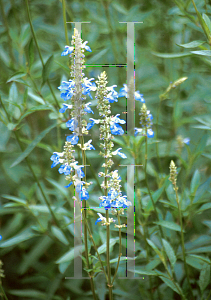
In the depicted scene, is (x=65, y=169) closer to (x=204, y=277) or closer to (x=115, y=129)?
(x=115, y=129)

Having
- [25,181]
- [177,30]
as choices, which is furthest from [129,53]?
[25,181]

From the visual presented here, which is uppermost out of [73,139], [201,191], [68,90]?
[68,90]

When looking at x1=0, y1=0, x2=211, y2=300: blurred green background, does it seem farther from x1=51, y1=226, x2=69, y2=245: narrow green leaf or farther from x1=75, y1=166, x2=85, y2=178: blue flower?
x1=75, y1=166, x2=85, y2=178: blue flower

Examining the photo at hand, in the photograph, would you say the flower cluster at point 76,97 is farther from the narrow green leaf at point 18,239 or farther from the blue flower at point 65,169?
the narrow green leaf at point 18,239

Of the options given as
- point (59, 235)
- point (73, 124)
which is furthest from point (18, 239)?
point (73, 124)

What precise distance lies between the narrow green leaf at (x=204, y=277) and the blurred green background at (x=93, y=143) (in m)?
0.03

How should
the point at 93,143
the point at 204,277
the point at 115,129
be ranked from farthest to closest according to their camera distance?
the point at 93,143, the point at 204,277, the point at 115,129

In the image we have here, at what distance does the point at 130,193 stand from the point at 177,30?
1.05 metres

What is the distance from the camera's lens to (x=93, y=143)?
1327 mm

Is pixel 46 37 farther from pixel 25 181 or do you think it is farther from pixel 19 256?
pixel 19 256

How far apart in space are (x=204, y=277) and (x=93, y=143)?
647 millimetres

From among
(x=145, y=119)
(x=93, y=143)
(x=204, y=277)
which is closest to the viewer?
(x=145, y=119)

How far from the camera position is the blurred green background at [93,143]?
45.7 inches

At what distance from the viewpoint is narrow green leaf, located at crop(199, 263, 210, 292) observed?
38.7 inches
